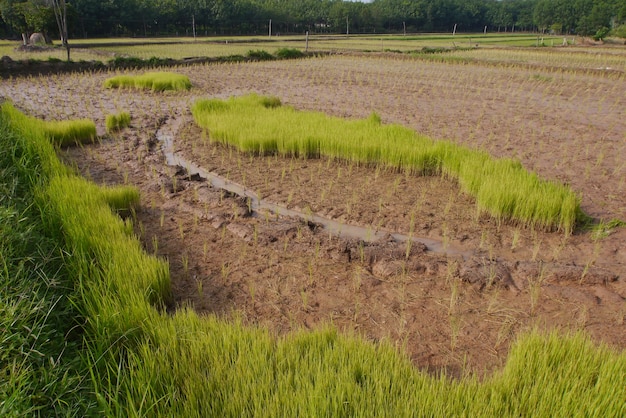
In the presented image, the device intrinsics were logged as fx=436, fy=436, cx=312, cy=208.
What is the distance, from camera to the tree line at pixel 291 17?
1022 inches

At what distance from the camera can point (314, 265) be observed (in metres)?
3.04

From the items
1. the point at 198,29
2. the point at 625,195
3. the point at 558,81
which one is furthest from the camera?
the point at 198,29

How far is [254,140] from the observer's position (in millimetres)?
5410

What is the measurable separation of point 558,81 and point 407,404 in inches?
458

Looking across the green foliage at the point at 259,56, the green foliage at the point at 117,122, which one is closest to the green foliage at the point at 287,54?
the green foliage at the point at 259,56

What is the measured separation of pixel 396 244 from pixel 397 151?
181 centimetres

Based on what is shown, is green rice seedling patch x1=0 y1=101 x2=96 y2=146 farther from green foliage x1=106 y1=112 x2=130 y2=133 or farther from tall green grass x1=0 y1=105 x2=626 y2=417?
tall green grass x1=0 y1=105 x2=626 y2=417

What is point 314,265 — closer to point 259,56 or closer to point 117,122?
point 117,122

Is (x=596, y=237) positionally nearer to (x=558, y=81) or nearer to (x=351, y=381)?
(x=351, y=381)

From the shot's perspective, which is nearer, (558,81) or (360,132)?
(360,132)

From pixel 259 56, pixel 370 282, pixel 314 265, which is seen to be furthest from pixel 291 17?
pixel 370 282

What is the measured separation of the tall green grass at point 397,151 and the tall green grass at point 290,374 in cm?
173

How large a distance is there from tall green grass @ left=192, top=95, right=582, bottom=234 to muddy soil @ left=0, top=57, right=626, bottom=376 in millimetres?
149

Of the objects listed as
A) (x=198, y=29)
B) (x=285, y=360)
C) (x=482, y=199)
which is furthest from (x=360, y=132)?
(x=198, y=29)
